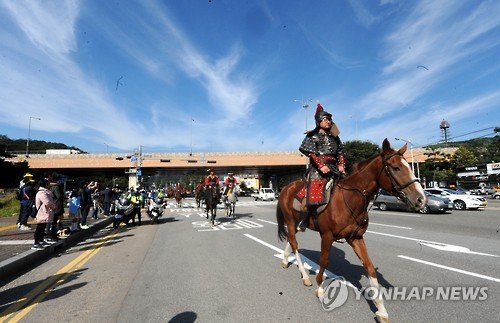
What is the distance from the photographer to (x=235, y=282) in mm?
5734

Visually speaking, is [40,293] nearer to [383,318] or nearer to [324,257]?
[324,257]

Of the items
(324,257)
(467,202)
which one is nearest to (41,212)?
(324,257)

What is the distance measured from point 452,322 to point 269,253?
15.6 ft

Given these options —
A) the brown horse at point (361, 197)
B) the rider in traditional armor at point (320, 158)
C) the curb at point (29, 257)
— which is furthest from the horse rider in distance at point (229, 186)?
the brown horse at point (361, 197)

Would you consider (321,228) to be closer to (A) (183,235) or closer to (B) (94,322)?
(B) (94,322)

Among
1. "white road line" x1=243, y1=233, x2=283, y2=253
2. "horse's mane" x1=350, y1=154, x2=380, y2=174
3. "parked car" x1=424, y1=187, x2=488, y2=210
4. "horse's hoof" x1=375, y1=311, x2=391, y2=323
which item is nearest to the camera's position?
"horse's hoof" x1=375, y1=311, x2=391, y2=323

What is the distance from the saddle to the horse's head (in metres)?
0.76

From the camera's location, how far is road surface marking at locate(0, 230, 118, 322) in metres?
4.70

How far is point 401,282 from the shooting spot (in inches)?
212

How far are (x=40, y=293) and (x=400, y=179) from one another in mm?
6095

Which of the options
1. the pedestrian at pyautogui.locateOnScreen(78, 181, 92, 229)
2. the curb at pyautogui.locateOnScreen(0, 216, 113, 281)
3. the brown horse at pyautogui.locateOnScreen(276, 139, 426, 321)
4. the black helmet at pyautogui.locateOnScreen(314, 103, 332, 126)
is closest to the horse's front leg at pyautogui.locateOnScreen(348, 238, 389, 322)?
the brown horse at pyautogui.locateOnScreen(276, 139, 426, 321)

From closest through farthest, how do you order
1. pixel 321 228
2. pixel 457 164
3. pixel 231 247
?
pixel 321 228 < pixel 231 247 < pixel 457 164

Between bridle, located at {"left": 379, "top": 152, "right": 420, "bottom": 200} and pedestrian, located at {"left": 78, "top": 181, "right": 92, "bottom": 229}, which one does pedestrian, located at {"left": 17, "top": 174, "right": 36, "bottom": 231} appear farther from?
bridle, located at {"left": 379, "top": 152, "right": 420, "bottom": 200}

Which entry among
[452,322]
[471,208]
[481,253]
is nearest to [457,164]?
[471,208]
